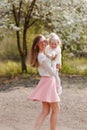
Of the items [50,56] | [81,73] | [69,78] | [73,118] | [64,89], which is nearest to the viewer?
[50,56]

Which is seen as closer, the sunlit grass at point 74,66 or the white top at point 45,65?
the white top at point 45,65

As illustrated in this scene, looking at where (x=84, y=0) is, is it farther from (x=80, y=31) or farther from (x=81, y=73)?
(x=81, y=73)

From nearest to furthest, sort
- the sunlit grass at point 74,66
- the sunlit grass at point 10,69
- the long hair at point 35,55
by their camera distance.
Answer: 1. the long hair at point 35,55
2. the sunlit grass at point 10,69
3. the sunlit grass at point 74,66

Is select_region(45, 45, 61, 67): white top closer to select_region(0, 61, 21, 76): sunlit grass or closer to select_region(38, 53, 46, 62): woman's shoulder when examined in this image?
select_region(38, 53, 46, 62): woman's shoulder

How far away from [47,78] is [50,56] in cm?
33

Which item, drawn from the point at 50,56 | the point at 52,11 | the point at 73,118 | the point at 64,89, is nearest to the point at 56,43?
the point at 50,56

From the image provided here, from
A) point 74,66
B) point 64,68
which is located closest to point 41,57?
point 64,68

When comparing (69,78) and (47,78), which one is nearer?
(47,78)

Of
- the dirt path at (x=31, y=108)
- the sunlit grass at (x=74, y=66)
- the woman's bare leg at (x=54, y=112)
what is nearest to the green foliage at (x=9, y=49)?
the sunlit grass at (x=74, y=66)

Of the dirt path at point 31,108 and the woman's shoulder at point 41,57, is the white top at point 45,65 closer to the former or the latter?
the woman's shoulder at point 41,57

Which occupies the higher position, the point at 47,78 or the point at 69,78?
the point at 47,78

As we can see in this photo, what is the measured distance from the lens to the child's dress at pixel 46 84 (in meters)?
6.04

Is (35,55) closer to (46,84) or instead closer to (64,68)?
(46,84)

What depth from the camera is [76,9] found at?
517 inches
